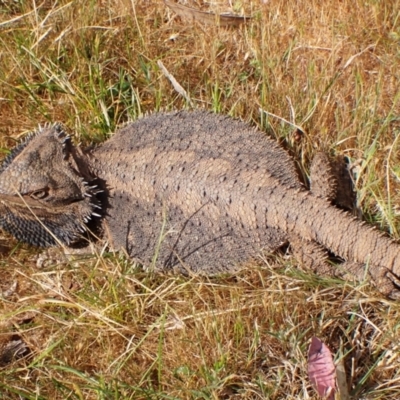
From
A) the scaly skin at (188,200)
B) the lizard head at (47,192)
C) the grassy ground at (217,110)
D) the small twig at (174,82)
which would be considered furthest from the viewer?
the small twig at (174,82)

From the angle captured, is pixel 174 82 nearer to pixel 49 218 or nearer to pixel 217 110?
pixel 217 110

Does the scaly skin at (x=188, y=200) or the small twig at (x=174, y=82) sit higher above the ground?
the small twig at (x=174, y=82)

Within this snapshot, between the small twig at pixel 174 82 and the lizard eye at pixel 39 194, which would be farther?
the small twig at pixel 174 82

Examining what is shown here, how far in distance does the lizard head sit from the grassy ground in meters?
0.19

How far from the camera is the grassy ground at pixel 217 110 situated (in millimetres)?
2627

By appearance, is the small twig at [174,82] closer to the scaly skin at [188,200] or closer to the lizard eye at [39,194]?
the scaly skin at [188,200]

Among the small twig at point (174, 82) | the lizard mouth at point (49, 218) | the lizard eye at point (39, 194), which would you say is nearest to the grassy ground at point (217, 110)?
the small twig at point (174, 82)

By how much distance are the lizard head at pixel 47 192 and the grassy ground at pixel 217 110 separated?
187mm

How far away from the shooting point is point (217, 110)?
3.48 meters

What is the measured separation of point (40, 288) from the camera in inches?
121

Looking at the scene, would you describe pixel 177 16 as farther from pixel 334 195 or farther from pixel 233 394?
pixel 233 394

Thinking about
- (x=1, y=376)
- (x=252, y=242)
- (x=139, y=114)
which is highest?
(x=139, y=114)

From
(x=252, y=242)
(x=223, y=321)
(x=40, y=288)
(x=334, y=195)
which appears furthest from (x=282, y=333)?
(x=40, y=288)

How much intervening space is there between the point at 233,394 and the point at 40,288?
1.08 metres
